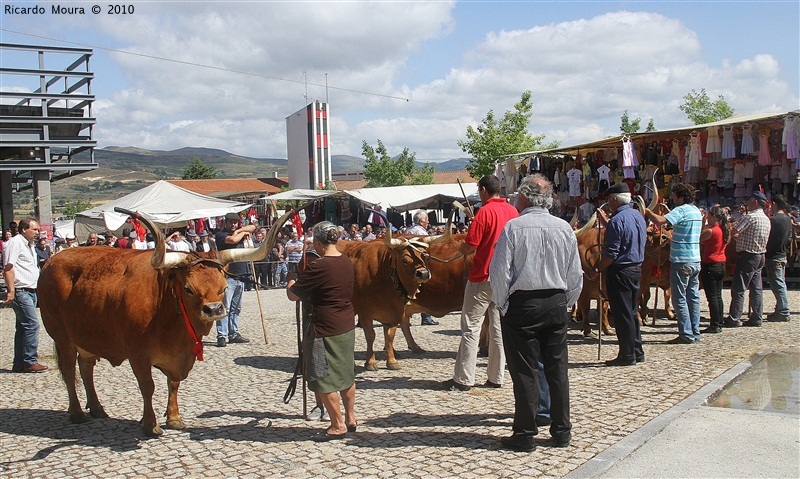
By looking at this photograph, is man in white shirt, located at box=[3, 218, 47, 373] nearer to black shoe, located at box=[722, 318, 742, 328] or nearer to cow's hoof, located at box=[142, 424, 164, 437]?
cow's hoof, located at box=[142, 424, 164, 437]

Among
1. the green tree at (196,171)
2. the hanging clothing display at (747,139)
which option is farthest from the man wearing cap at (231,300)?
the green tree at (196,171)

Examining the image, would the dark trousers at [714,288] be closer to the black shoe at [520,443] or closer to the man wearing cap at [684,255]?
the man wearing cap at [684,255]

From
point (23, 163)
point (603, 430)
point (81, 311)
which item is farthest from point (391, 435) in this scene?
point (23, 163)

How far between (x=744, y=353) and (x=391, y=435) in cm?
531

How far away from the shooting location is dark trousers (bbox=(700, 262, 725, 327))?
10.2m

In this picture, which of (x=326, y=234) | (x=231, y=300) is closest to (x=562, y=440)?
(x=326, y=234)

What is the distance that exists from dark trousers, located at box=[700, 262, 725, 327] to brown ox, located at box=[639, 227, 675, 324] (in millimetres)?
630

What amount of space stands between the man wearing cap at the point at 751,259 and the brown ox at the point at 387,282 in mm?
5460

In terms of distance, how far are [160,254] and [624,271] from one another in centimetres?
518

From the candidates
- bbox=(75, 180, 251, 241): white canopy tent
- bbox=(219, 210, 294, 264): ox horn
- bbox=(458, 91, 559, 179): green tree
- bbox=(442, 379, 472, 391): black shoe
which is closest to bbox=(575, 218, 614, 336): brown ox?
bbox=(442, 379, 472, 391): black shoe

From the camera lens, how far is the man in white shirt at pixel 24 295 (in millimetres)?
9094

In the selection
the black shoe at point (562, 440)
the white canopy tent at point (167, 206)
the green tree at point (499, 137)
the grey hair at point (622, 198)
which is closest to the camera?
the black shoe at point (562, 440)

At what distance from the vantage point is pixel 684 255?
9242 mm

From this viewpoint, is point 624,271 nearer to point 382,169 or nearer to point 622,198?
point 622,198
